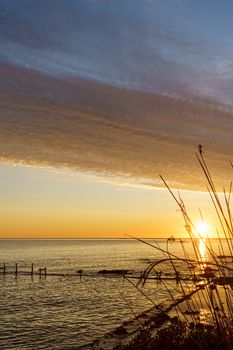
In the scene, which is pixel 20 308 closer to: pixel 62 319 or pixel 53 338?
pixel 62 319

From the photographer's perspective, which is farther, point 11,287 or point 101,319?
point 11,287

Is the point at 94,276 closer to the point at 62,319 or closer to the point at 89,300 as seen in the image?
the point at 89,300

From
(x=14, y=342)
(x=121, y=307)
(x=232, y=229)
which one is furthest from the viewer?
(x=121, y=307)

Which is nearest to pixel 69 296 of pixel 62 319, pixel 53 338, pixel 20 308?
pixel 20 308

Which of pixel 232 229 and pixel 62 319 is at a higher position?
pixel 232 229

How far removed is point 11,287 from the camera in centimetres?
5800

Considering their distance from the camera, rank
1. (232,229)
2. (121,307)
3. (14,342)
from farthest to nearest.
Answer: (121,307), (14,342), (232,229)

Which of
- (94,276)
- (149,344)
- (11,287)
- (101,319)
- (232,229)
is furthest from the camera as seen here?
(94,276)

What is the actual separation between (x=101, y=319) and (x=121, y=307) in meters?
6.50

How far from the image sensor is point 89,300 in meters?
47.2

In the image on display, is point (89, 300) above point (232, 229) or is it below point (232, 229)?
below

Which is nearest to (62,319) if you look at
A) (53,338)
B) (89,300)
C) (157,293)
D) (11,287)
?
(53,338)

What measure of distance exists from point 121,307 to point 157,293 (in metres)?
9.49

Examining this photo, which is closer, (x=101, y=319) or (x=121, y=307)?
(x=101, y=319)
